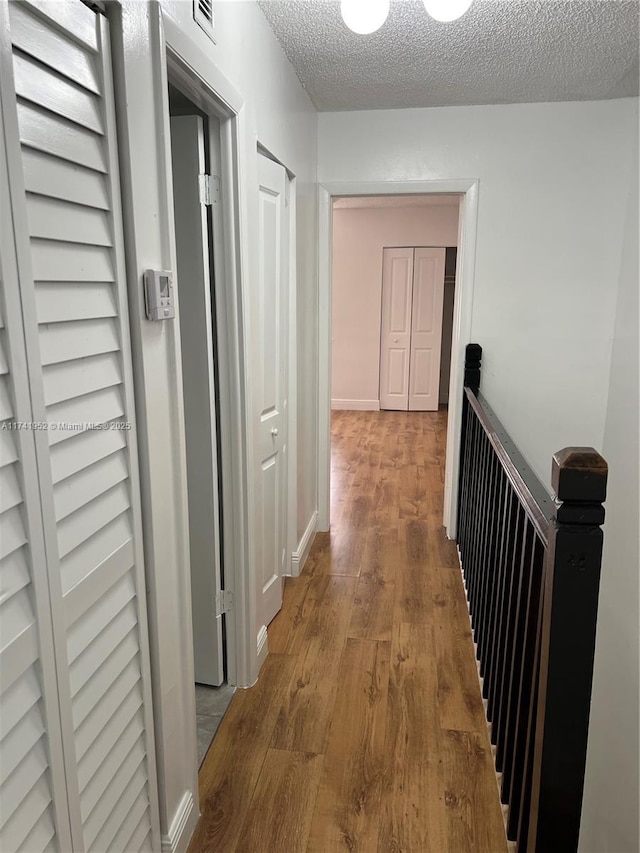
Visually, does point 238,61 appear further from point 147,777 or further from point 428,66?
point 147,777

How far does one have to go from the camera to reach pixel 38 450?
0.94 metres

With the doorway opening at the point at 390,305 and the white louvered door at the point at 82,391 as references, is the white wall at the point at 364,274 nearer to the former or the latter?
the doorway opening at the point at 390,305

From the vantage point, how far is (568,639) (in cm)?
109

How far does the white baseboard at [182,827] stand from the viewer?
Answer: 1.53 meters

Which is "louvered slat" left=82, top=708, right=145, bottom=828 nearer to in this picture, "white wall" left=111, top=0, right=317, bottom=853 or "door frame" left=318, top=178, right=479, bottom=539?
"white wall" left=111, top=0, right=317, bottom=853

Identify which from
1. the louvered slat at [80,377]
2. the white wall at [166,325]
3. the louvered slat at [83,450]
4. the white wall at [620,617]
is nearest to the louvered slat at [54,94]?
the white wall at [166,325]

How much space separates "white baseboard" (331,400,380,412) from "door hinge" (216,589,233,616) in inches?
222

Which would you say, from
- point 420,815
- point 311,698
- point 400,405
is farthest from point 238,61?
point 400,405

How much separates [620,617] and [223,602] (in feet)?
7.66

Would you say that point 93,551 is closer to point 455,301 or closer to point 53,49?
point 53,49

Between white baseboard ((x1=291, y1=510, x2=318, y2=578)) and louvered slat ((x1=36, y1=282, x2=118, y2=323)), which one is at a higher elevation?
louvered slat ((x1=36, y1=282, x2=118, y2=323))

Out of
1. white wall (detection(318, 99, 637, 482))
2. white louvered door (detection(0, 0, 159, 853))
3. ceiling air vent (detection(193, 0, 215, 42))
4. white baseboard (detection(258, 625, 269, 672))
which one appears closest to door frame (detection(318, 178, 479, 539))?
white wall (detection(318, 99, 637, 482))

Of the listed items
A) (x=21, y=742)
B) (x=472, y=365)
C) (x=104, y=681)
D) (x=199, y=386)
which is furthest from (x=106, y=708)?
(x=472, y=365)

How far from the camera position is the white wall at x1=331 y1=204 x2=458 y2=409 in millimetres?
7254
